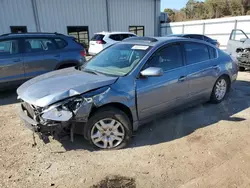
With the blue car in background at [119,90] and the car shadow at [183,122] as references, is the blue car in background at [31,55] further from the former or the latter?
the car shadow at [183,122]

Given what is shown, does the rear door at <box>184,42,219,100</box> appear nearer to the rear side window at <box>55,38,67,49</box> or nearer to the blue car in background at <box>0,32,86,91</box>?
the blue car in background at <box>0,32,86,91</box>

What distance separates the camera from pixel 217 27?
17469 millimetres

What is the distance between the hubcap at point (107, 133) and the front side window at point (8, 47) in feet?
13.6

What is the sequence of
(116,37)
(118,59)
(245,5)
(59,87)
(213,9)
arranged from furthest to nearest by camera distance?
(213,9)
(245,5)
(116,37)
(118,59)
(59,87)

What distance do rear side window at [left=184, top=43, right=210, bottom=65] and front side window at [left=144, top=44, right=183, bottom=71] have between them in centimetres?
23

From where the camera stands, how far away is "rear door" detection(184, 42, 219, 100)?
164 inches

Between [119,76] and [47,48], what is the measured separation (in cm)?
400

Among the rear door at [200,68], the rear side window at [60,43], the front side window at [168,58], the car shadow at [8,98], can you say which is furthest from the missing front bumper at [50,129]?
the rear side window at [60,43]

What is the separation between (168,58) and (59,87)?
2.00m

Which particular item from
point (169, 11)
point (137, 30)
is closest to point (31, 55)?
point (137, 30)

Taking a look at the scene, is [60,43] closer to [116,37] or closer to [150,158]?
[150,158]

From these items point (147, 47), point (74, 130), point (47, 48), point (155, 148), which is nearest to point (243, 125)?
point (155, 148)

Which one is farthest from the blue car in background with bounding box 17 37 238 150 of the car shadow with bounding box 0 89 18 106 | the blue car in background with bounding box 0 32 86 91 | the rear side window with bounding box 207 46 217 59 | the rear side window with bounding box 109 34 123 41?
the rear side window with bounding box 109 34 123 41

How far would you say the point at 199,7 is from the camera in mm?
32000
